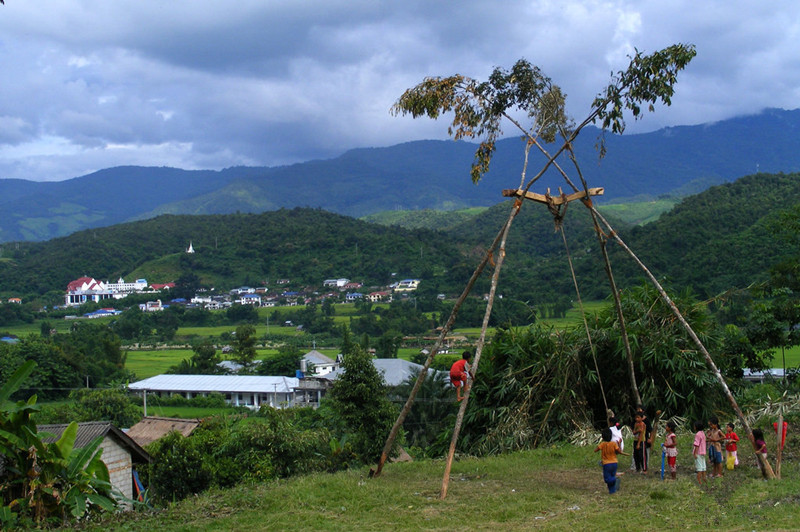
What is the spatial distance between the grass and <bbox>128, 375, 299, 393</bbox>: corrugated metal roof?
2909 centimetres

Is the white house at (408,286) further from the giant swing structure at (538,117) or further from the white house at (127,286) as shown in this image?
the giant swing structure at (538,117)

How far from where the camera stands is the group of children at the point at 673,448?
8.36 m

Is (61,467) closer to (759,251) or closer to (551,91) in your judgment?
(551,91)

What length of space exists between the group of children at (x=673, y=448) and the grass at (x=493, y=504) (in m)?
0.18

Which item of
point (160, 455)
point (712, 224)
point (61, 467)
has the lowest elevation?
point (160, 455)

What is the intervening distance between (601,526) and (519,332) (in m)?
7.53

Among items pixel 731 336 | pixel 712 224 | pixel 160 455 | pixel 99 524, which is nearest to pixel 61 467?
pixel 99 524

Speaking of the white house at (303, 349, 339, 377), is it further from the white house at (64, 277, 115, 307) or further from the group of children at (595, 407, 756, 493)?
the white house at (64, 277, 115, 307)

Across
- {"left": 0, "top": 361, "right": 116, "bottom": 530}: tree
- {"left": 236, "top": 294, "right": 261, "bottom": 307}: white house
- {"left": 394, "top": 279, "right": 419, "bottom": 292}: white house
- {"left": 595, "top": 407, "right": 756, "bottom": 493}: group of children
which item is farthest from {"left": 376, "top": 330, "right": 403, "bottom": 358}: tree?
{"left": 0, "top": 361, "right": 116, "bottom": 530}: tree

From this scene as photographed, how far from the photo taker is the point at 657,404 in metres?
12.8

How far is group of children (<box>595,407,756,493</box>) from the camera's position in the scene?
27.4ft

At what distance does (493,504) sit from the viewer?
26.5 feet

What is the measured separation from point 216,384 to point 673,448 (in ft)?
115

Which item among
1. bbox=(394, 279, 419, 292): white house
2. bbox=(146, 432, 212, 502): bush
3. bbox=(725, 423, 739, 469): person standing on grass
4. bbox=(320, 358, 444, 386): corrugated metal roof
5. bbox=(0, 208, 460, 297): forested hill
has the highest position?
bbox=(0, 208, 460, 297): forested hill
